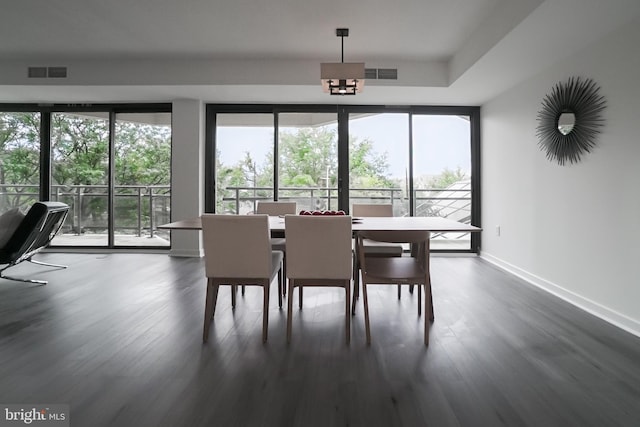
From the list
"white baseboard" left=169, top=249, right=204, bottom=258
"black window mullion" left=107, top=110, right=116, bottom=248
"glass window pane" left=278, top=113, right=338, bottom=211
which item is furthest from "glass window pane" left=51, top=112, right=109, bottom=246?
"glass window pane" left=278, top=113, right=338, bottom=211

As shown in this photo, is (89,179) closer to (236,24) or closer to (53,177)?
(53,177)

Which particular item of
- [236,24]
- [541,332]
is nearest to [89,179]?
[236,24]

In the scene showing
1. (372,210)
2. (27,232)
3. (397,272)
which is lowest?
(397,272)

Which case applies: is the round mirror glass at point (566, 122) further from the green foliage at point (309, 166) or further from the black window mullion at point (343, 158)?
the black window mullion at point (343, 158)

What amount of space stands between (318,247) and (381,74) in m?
3.01

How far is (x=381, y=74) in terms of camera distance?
449cm

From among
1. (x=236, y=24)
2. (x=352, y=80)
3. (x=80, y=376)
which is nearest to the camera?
(x=80, y=376)

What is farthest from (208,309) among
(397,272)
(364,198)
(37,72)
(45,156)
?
(45,156)

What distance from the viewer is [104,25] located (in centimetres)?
361

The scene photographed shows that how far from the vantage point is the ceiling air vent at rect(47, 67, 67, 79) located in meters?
4.59

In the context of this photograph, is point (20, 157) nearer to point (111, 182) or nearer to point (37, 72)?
point (111, 182)

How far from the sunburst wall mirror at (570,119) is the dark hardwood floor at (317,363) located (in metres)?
1.38

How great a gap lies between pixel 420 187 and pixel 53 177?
587 centimetres

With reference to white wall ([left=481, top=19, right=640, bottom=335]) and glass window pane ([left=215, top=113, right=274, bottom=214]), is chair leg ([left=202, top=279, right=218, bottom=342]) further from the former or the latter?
glass window pane ([left=215, top=113, right=274, bottom=214])
